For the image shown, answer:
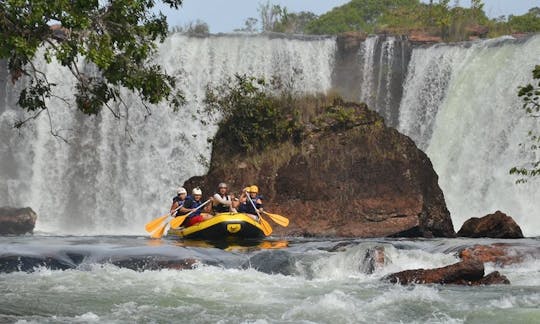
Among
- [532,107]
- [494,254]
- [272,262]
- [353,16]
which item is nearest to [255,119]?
[532,107]

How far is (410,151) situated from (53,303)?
15.2 metres

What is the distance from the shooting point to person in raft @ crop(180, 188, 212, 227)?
21.1m

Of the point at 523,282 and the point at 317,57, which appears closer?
the point at 523,282

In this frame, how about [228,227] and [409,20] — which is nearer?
[228,227]

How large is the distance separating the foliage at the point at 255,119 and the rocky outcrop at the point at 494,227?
5912mm

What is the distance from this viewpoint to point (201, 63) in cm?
3356

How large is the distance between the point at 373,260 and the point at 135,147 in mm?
18942

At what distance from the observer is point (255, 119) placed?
26.9 meters

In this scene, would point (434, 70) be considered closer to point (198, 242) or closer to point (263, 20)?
point (198, 242)

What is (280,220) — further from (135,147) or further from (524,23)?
(524,23)

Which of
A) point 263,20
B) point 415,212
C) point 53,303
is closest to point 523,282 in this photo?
point 53,303

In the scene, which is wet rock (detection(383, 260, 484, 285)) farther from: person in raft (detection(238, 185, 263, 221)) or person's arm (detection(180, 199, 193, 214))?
person's arm (detection(180, 199, 193, 214))

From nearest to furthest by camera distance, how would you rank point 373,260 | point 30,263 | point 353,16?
1. point 30,263
2. point 373,260
3. point 353,16

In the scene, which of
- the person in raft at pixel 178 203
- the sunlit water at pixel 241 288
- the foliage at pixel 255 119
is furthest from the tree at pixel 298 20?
the sunlit water at pixel 241 288
